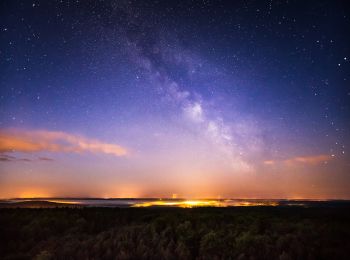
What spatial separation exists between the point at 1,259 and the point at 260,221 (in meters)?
15.1

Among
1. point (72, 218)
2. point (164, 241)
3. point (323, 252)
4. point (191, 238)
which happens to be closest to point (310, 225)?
point (323, 252)

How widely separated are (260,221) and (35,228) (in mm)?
14462

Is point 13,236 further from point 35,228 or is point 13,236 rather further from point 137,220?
point 137,220

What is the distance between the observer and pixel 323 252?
50.2ft

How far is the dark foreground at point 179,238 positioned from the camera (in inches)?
620

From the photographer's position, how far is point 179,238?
1811cm

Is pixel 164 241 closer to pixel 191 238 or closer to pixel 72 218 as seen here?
pixel 191 238

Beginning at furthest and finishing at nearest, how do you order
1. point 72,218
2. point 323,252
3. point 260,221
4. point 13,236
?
→ point 72,218
point 260,221
point 13,236
point 323,252

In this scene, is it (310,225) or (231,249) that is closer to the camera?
(231,249)

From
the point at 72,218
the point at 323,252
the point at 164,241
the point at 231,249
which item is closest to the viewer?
the point at 323,252

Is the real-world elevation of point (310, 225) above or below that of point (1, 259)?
above

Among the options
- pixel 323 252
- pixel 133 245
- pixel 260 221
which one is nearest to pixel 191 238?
pixel 133 245

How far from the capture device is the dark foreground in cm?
1574

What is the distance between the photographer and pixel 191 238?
18125mm
